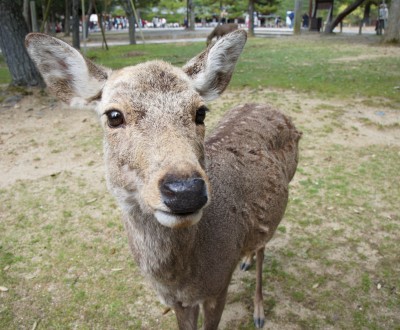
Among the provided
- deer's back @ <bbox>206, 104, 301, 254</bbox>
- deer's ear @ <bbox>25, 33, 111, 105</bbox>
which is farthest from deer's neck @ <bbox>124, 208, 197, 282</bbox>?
deer's ear @ <bbox>25, 33, 111, 105</bbox>

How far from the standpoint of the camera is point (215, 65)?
2.60 m

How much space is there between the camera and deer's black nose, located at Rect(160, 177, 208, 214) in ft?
5.28

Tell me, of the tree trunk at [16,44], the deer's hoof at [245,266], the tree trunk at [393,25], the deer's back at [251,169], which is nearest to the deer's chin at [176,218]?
the deer's back at [251,169]

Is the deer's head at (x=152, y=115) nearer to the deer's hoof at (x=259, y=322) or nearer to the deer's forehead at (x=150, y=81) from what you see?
the deer's forehead at (x=150, y=81)

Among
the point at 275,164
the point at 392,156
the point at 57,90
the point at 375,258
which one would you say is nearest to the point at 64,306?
the point at 57,90

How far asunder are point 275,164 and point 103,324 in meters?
1.99

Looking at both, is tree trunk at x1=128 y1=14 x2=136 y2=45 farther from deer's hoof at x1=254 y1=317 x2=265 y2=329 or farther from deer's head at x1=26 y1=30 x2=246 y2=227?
deer's hoof at x1=254 y1=317 x2=265 y2=329

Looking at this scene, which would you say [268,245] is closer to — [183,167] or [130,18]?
[183,167]

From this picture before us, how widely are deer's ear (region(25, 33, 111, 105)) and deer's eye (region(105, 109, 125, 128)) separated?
470 mm

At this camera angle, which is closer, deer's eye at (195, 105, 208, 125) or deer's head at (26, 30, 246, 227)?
deer's head at (26, 30, 246, 227)

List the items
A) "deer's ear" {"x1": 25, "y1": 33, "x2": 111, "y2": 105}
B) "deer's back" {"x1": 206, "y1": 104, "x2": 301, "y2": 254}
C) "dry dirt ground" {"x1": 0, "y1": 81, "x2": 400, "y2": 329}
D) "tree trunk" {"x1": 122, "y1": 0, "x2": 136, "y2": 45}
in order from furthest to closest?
"tree trunk" {"x1": 122, "y1": 0, "x2": 136, "y2": 45}
"dry dirt ground" {"x1": 0, "y1": 81, "x2": 400, "y2": 329}
"deer's back" {"x1": 206, "y1": 104, "x2": 301, "y2": 254}
"deer's ear" {"x1": 25, "y1": 33, "x2": 111, "y2": 105}

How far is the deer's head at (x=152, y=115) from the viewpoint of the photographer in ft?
5.51

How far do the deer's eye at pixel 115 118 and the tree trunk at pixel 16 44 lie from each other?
25.9ft

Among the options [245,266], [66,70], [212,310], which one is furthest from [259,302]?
[66,70]
